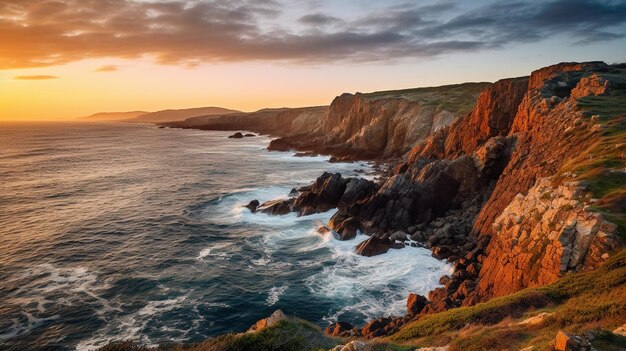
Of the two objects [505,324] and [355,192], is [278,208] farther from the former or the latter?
[505,324]

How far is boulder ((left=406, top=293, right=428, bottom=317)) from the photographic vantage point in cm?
2530

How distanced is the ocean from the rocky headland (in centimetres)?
304

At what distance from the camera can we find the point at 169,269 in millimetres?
33719

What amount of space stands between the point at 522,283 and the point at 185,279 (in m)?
25.6

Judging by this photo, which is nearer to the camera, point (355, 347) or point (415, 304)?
point (355, 347)

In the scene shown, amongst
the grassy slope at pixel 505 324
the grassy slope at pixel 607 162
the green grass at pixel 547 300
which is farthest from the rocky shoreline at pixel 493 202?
the grassy slope at pixel 505 324

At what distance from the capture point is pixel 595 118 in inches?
1232

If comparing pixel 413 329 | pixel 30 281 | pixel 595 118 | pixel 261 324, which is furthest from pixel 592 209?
pixel 30 281

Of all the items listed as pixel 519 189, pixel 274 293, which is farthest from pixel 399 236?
pixel 274 293

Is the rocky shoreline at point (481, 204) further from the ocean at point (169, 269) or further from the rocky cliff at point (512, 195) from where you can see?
the ocean at point (169, 269)

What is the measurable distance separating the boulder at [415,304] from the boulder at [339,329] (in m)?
4.47

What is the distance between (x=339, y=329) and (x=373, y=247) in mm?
13852

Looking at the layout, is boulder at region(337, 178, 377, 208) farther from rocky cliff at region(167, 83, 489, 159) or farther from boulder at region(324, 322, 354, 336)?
rocky cliff at region(167, 83, 489, 159)

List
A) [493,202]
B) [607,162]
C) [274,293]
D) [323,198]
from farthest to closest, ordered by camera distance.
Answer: [323,198]
[493,202]
[274,293]
[607,162]
